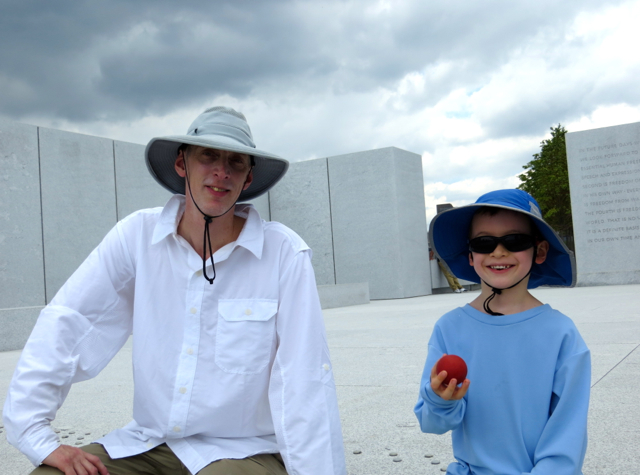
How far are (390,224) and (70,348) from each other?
17625 mm

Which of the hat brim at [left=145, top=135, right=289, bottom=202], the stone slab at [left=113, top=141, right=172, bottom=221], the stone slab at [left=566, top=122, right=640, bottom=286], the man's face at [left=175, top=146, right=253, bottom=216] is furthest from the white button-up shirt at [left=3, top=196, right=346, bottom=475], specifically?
the stone slab at [left=566, top=122, right=640, bottom=286]

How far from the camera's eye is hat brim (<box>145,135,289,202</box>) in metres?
2.05

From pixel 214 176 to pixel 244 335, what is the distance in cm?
58

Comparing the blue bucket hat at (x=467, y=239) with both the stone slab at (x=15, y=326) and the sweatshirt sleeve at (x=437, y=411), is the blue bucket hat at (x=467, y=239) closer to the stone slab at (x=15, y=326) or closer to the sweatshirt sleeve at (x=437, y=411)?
the sweatshirt sleeve at (x=437, y=411)

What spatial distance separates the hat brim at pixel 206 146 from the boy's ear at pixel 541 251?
0.98 metres

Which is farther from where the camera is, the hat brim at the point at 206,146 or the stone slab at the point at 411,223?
the stone slab at the point at 411,223

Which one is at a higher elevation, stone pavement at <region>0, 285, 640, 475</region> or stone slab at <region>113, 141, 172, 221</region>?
stone slab at <region>113, 141, 172, 221</region>

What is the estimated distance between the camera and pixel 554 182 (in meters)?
40.2

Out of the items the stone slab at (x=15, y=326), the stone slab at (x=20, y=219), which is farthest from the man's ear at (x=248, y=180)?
the stone slab at (x=20, y=219)

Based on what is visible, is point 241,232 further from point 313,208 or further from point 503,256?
point 313,208

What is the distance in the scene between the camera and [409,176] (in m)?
20.2

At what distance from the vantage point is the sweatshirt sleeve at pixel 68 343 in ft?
6.05

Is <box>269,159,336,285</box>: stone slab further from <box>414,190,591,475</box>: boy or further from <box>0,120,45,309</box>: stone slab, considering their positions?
<box>414,190,591,475</box>: boy

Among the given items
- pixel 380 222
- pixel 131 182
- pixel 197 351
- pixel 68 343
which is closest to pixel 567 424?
pixel 197 351
